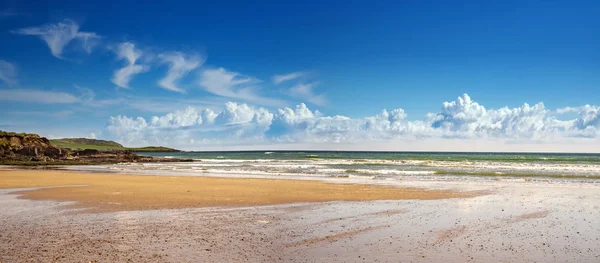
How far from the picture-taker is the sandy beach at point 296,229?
7953 millimetres

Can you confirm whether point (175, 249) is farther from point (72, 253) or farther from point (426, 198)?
point (426, 198)

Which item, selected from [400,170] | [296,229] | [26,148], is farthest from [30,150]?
[296,229]

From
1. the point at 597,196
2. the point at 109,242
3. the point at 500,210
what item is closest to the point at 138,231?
the point at 109,242

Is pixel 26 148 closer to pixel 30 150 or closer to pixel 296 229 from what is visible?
pixel 30 150

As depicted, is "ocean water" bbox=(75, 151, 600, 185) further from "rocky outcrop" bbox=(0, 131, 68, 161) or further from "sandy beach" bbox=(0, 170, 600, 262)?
"rocky outcrop" bbox=(0, 131, 68, 161)

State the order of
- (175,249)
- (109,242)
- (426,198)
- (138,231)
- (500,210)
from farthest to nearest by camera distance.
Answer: (426,198) < (500,210) < (138,231) < (109,242) < (175,249)

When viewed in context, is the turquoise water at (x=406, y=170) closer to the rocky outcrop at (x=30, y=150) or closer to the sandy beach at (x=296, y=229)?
the rocky outcrop at (x=30, y=150)

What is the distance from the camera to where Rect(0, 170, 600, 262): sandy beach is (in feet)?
26.1

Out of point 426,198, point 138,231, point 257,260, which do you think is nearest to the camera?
point 257,260

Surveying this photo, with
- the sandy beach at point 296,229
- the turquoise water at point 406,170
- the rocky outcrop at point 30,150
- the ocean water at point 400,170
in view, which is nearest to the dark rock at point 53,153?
the rocky outcrop at point 30,150

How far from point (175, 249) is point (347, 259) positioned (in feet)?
11.2

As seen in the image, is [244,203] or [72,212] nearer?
[72,212]

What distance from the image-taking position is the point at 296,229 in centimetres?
1050

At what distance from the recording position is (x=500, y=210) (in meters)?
14.1
